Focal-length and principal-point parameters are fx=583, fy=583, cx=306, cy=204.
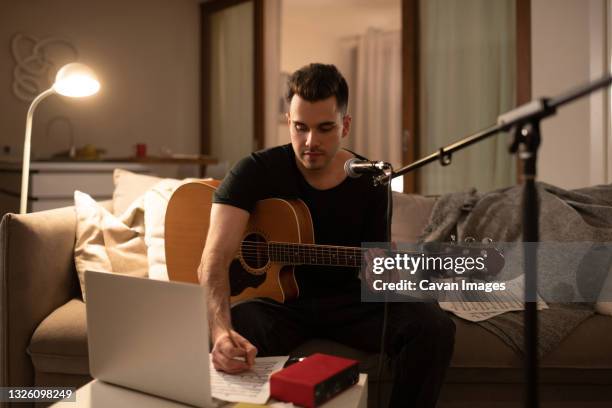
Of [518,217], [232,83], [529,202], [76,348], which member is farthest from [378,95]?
[529,202]

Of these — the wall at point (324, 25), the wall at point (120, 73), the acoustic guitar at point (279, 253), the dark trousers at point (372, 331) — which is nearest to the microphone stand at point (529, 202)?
the dark trousers at point (372, 331)

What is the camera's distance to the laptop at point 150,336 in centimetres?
101

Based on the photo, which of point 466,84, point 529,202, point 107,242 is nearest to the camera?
point 529,202

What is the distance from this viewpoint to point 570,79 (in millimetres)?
3227

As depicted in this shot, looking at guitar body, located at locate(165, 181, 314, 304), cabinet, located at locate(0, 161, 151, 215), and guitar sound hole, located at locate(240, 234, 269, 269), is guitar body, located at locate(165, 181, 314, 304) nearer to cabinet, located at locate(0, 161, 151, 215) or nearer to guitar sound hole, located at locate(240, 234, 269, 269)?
guitar sound hole, located at locate(240, 234, 269, 269)

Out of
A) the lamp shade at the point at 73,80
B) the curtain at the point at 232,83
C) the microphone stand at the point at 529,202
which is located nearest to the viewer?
the microphone stand at the point at 529,202

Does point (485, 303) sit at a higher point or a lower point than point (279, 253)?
lower

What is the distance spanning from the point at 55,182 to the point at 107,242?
66.8 inches

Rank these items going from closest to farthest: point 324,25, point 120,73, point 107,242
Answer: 1. point 107,242
2. point 120,73
3. point 324,25

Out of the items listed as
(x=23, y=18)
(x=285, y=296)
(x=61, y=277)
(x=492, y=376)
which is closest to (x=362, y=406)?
(x=285, y=296)

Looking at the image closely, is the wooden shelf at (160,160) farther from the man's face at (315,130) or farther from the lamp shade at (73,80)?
the man's face at (315,130)

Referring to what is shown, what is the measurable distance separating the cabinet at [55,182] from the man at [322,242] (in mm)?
2239

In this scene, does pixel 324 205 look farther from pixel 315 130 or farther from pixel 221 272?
pixel 221 272

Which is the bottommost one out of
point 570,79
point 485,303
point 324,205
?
point 485,303
